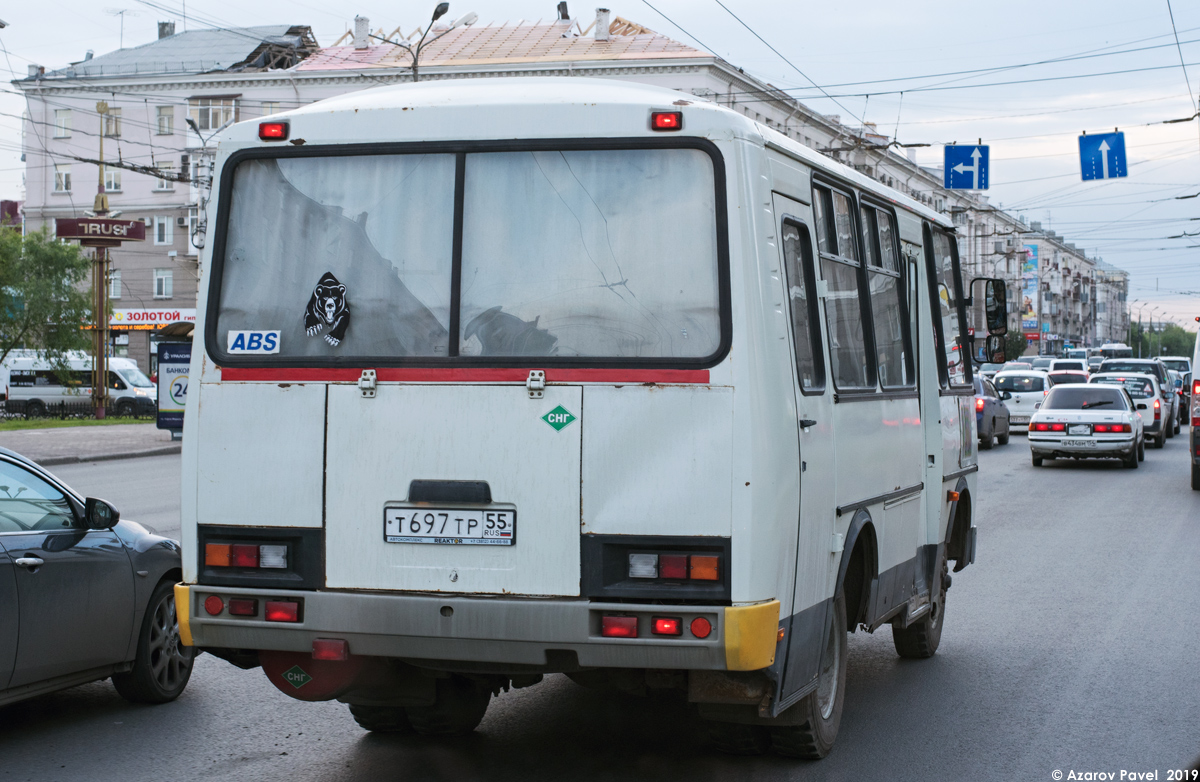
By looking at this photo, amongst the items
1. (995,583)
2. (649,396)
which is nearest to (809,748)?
(649,396)

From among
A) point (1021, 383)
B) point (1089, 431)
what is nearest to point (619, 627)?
point (1089, 431)

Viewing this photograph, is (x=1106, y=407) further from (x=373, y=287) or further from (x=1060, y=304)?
(x=1060, y=304)

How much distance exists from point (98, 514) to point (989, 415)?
25.5 metres

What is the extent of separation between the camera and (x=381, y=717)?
6.04 metres

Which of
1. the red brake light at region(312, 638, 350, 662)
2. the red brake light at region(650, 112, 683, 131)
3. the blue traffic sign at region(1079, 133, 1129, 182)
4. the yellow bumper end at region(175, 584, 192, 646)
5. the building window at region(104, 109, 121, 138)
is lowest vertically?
the red brake light at region(312, 638, 350, 662)

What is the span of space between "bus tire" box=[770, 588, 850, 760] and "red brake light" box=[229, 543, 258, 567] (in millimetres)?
2192

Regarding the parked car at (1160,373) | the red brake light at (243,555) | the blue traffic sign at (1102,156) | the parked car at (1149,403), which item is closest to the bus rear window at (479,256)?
the red brake light at (243,555)

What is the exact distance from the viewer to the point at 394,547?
191 inches

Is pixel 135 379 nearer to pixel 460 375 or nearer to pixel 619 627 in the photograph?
pixel 460 375

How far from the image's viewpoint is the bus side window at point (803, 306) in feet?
16.8

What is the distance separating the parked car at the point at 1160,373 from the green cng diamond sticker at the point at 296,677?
1323 inches

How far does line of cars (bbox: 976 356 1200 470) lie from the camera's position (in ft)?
80.3

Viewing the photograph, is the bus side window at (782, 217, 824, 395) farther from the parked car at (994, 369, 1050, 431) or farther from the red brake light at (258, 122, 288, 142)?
the parked car at (994, 369, 1050, 431)

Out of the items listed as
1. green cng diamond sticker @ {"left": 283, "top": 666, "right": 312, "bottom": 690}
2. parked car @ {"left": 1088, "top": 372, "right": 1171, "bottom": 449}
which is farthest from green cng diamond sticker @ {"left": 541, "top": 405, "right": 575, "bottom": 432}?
parked car @ {"left": 1088, "top": 372, "right": 1171, "bottom": 449}
